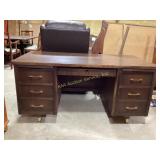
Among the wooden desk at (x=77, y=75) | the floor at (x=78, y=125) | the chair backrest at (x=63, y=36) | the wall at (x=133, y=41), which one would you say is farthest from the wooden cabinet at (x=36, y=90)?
the wall at (x=133, y=41)

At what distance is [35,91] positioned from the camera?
170 centimetres

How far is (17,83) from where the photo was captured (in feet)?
5.44

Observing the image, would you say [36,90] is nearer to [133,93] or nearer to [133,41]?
[133,93]

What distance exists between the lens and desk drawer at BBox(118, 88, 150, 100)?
173 cm

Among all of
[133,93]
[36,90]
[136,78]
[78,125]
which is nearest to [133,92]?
[133,93]

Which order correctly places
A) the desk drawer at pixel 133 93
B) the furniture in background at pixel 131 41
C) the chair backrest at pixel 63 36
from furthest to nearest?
the furniture in background at pixel 131 41
the chair backrest at pixel 63 36
the desk drawer at pixel 133 93

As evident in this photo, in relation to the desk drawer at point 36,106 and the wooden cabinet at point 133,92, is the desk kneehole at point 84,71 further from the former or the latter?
the desk drawer at point 36,106

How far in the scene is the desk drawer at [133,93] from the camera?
5.67 ft

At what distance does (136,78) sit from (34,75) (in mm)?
986

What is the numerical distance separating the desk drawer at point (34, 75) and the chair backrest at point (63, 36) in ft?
1.92

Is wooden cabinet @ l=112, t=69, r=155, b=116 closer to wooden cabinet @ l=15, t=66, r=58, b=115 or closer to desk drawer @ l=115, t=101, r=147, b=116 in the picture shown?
desk drawer @ l=115, t=101, r=147, b=116
